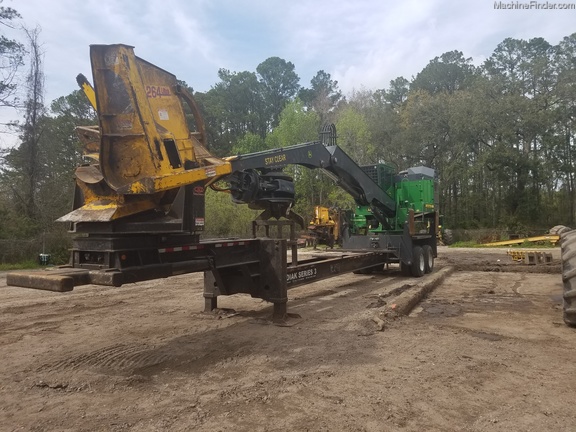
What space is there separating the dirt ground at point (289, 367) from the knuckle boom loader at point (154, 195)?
962 millimetres

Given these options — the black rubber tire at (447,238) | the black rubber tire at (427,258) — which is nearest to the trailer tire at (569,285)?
the black rubber tire at (427,258)

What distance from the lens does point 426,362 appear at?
471 centimetres

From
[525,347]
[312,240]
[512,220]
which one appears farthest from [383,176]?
[512,220]

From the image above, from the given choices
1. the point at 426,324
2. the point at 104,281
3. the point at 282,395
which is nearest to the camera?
the point at 282,395

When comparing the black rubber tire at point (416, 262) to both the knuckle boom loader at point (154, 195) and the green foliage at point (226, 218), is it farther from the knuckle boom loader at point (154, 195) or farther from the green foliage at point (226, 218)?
the green foliage at point (226, 218)

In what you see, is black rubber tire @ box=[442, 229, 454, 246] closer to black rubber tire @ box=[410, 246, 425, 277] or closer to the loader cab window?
black rubber tire @ box=[410, 246, 425, 277]

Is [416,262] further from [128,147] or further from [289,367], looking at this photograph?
[128,147]

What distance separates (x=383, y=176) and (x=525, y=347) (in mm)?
7831

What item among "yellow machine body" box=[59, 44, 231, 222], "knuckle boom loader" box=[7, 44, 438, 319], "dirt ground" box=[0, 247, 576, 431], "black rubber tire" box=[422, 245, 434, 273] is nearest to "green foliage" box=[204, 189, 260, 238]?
"black rubber tire" box=[422, 245, 434, 273]

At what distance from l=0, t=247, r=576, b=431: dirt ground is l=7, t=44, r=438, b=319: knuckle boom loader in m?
0.96

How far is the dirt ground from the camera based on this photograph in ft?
11.3

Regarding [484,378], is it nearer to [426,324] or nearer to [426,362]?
[426,362]

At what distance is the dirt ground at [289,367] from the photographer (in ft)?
11.3

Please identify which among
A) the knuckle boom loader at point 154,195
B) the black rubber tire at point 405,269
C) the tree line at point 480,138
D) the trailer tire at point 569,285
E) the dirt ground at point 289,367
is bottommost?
the dirt ground at point 289,367
